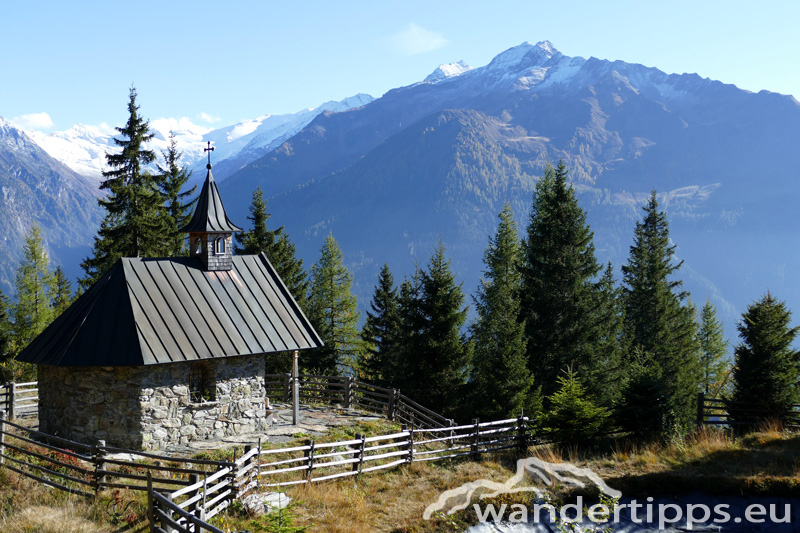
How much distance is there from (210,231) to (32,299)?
31.0 m

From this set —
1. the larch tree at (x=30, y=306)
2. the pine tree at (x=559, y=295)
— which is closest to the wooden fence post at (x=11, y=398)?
the larch tree at (x=30, y=306)

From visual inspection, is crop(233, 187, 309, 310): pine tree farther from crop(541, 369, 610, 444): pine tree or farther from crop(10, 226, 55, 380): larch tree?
crop(541, 369, 610, 444): pine tree

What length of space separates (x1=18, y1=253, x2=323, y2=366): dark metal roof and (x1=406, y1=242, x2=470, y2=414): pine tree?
8634 mm

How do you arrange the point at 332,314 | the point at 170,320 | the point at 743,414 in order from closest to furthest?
the point at 170,320 < the point at 743,414 < the point at 332,314

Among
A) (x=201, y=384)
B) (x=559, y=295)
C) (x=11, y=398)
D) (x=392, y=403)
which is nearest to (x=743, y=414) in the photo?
(x=559, y=295)

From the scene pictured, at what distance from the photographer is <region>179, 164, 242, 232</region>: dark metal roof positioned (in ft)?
75.6

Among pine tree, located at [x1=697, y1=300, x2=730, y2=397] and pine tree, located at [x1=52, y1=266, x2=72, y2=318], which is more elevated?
pine tree, located at [x1=52, y1=266, x2=72, y2=318]

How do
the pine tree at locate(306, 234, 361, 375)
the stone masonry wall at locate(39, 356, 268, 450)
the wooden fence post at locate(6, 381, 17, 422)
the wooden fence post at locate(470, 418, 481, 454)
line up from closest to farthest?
1. the stone masonry wall at locate(39, 356, 268, 450)
2. the wooden fence post at locate(470, 418, 481, 454)
3. the wooden fence post at locate(6, 381, 17, 422)
4. the pine tree at locate(306, 234, 361, 375)

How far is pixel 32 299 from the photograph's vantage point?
45438 mm

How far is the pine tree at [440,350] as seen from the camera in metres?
30.2

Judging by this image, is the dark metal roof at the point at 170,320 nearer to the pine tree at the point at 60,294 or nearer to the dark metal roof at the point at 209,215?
Answer: the dark metal roof at the point at 209,215

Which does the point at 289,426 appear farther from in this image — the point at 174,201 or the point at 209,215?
the point at 174,201

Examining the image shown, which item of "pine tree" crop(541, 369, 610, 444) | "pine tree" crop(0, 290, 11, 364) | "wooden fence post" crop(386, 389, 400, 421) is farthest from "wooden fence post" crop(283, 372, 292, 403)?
"pine tree" crop(0, 290, 11, 364)

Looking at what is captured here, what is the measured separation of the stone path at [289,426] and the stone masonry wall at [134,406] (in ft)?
1.79
